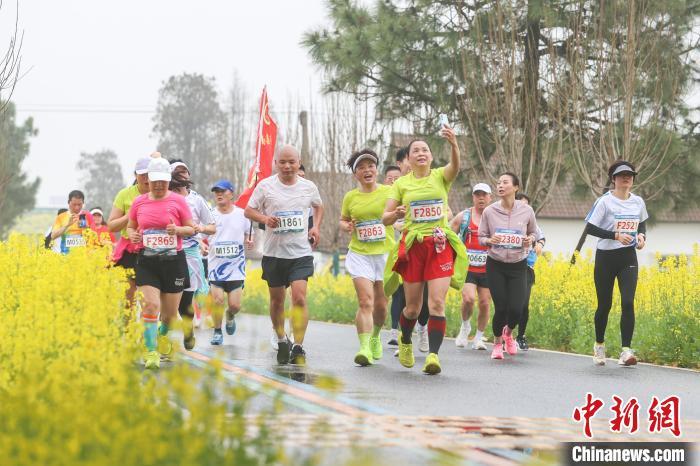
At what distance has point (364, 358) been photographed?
39.7 feet

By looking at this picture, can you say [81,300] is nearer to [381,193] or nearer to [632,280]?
[381,193]

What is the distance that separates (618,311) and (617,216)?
3.08 meters

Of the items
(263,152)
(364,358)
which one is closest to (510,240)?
(364,358)

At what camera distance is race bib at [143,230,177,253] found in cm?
1136

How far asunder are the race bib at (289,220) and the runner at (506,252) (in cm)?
221

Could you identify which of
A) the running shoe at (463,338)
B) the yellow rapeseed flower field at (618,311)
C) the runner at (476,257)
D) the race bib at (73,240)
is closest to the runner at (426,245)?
the yellow rapeseed flower field at (618,311)

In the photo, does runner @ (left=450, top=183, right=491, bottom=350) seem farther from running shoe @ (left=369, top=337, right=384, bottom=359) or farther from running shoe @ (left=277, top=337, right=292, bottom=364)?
running shoe @ (left=277, top=337, right=292, bottom=364)

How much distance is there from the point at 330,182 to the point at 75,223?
65.1ft

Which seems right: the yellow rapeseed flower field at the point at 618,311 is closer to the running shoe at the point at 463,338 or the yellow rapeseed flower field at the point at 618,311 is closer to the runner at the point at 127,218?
the running shoe at the point at 463,338

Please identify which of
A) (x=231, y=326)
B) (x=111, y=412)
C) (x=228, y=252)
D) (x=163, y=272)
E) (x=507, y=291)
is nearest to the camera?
(x=111, y=412)

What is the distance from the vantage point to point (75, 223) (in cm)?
1817

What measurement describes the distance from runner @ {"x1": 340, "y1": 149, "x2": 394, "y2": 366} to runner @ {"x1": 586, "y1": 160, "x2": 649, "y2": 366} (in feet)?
6.78

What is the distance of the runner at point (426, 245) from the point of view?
11250 mm

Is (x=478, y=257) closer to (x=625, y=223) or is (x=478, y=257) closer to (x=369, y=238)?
(x=625, y=223)
